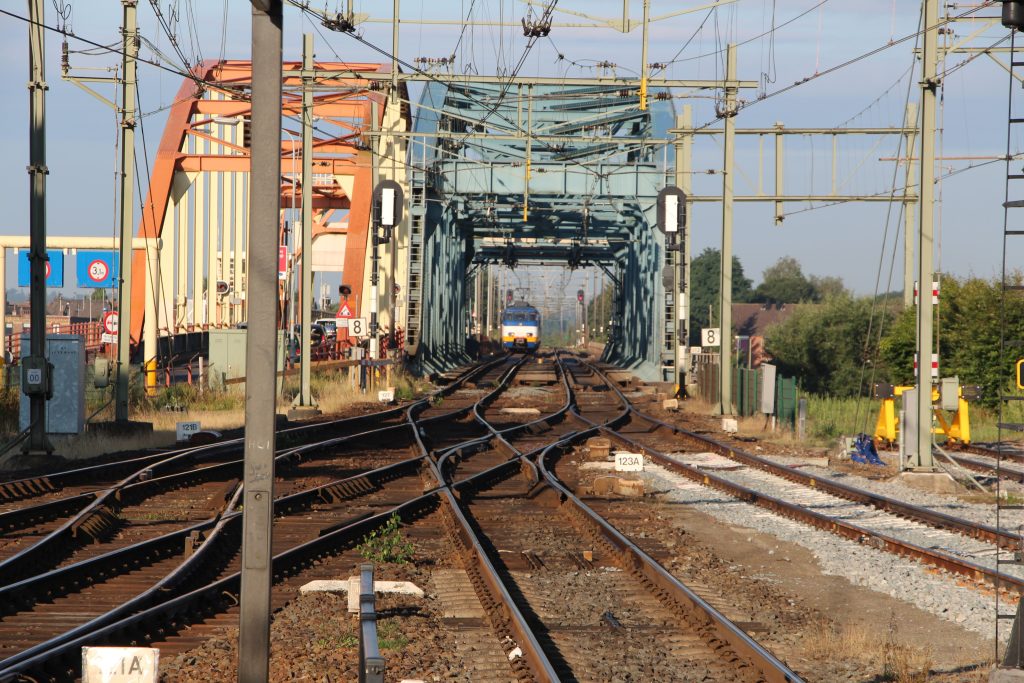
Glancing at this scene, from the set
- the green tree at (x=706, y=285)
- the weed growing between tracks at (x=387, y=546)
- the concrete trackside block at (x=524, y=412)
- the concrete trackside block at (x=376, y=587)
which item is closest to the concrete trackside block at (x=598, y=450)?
the weed growing between tracks at (x=387, y=546)

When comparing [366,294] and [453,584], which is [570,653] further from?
[366,294]

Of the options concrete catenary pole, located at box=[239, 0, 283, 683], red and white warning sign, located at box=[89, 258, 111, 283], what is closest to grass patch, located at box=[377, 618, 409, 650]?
concrete catenary pole, located at box=[239, 0, 283, 683]

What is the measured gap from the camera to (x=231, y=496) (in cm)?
1540

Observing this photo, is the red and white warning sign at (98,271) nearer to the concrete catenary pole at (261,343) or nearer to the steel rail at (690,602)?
the steel rail at (690,602)

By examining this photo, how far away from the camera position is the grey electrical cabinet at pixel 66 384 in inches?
846

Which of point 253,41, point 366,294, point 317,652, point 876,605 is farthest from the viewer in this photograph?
point 366,294

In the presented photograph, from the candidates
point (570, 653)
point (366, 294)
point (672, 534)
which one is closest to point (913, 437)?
point (672, 534)

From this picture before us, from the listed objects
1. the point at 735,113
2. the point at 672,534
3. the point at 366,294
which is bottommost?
the point at 672,534

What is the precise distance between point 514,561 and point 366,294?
43.3m

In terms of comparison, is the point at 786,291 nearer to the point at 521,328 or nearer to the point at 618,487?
the point at 521,328

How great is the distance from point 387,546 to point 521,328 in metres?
77.0

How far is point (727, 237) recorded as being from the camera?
1230 inches

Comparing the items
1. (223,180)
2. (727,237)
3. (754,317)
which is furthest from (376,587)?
(754,317)

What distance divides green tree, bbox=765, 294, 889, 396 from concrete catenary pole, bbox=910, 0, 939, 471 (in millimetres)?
42770
